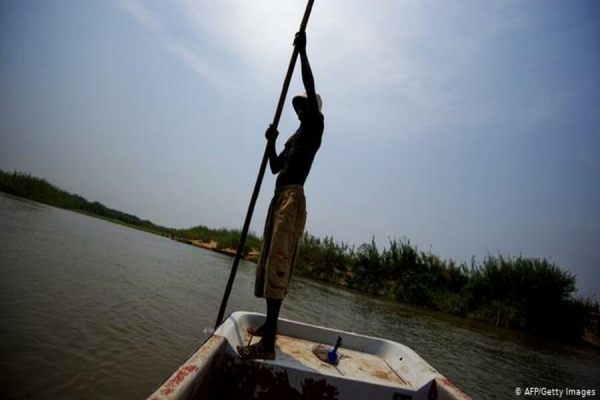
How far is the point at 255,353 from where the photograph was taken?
6.15 ft

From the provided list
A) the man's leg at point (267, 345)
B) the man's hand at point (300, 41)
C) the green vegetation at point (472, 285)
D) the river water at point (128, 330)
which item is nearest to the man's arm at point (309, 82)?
the man's hand at point (300, 41)

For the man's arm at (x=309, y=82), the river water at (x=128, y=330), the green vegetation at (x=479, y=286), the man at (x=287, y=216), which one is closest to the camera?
the man at (x=287, y=216)

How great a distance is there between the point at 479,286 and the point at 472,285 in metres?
0.28

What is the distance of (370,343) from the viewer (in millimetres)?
2756

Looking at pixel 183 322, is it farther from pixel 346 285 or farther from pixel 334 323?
pixel 346 285

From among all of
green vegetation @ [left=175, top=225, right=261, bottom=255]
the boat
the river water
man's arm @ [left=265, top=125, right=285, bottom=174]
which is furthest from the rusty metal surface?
green vegetation @ [left=175, top=225, right=261, bottom=255]

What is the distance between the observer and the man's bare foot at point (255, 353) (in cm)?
183

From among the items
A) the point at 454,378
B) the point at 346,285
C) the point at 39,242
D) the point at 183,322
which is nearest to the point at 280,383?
the point at 183,322

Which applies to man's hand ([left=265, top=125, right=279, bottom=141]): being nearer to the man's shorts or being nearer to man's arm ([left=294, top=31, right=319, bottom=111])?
man's arm ([left=294, top=31, right=319, bottom=111])

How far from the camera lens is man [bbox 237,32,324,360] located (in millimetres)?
2137

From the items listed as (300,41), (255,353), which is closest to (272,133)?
(300,41)

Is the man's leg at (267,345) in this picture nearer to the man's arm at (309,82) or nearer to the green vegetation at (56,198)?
the man's arm at (309,82)

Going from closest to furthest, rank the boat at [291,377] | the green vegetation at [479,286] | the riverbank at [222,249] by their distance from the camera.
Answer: the boat at [291,377] → the green vegetation at [479,286] → the riverbank at [222,249]

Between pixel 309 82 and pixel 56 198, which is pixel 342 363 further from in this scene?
pixel 56 198
